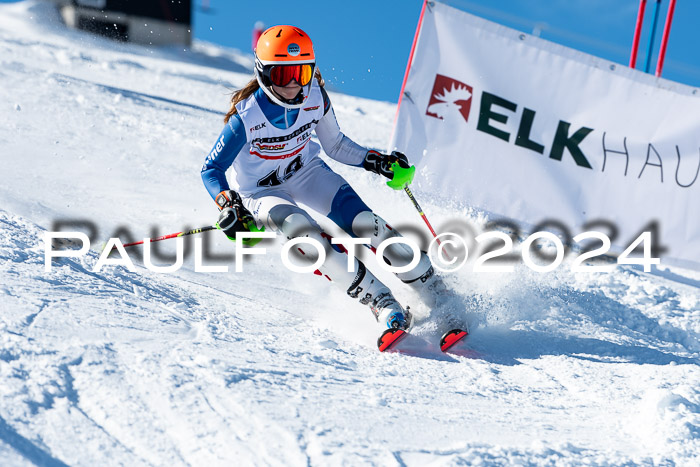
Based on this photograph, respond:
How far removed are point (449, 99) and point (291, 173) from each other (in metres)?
2.93

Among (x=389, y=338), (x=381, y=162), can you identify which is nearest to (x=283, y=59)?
(x=381, y=162)

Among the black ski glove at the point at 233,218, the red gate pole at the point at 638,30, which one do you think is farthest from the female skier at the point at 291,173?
the red gate pole at the point at 638,30

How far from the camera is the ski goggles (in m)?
3.85

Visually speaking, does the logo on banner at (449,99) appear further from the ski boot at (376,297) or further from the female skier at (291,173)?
the ski boot at (376,297)

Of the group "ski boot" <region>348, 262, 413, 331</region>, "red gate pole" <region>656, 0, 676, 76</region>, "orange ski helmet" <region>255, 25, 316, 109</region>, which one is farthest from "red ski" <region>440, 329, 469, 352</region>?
"red gate pole" <region>656, 0, 676, 76</region>

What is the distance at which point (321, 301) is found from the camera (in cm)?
446

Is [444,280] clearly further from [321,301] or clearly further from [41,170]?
[41,170]

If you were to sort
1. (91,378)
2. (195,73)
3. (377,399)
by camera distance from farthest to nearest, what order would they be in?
(195,73) < (377,399) < (91,378)

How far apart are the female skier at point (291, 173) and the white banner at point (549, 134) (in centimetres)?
262

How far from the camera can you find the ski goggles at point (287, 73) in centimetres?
385

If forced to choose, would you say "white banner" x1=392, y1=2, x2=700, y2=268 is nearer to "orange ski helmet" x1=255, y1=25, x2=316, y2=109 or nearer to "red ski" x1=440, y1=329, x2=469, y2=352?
"orange ski helmet" x1=255, y1=25, x2=316, y2=109

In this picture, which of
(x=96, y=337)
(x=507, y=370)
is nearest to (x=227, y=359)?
(x=96, y=337)

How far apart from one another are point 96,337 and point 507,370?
1.94 m

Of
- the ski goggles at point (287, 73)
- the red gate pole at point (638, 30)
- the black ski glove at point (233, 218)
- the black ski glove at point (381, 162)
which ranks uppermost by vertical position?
the red gate pole at point (638, 30)
